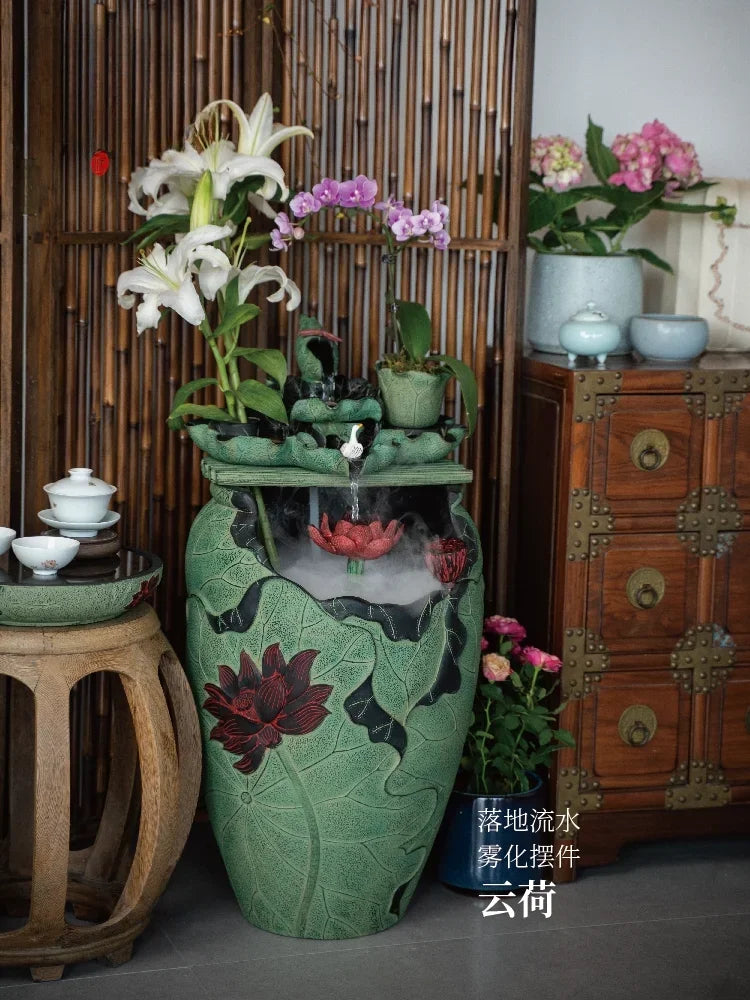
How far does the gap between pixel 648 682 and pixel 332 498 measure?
0.82 m

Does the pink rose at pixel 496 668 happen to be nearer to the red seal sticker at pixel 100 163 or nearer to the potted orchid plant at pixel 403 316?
the potted orchid plant at pixel 403 316

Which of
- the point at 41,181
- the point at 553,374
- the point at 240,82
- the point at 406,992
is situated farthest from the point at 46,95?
the point at 406,992

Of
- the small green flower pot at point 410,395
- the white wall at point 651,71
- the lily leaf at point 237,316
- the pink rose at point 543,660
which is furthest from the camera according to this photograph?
the white wall at point 651,71

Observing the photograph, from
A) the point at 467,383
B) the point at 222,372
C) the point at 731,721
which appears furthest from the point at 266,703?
the point at 731,721

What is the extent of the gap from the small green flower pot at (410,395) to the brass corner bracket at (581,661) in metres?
0.55

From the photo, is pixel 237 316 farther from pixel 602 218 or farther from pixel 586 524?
pixel 602 218

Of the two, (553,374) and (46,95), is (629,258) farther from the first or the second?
(46,95)

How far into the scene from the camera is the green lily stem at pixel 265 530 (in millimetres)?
2572

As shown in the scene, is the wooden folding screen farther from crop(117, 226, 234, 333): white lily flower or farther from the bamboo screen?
crop(117, 226, 234, 333): white lily flower

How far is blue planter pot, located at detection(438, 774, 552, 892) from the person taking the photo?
Result: 9.21ft

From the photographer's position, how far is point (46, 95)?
2691 mm

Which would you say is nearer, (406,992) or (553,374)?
(406,992)

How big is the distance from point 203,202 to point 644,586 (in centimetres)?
119

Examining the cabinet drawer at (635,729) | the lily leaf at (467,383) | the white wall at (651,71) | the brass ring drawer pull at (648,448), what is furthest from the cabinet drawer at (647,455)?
the white wall at (651,71)
